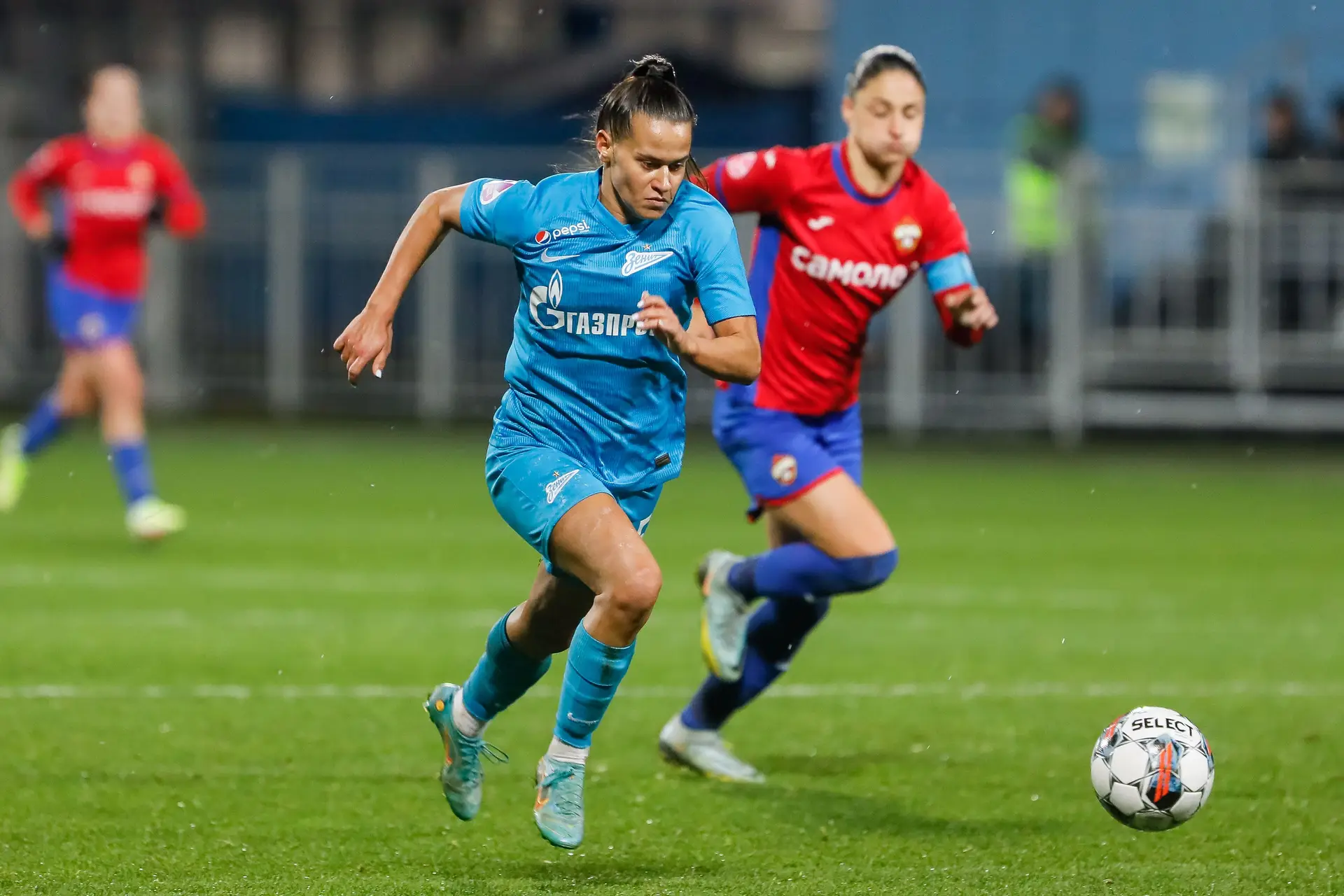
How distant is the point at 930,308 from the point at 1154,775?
13.5m

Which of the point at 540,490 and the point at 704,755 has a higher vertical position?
the point at 540,490

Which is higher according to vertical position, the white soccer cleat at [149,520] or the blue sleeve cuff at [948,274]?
the blue sleeve cuff at [948,274]

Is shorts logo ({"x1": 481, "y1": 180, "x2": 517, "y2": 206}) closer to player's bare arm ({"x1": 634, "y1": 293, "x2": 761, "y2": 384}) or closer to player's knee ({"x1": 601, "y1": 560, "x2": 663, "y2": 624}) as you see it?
player's bare arm ({"x1": 634, "y1": 293, "x2": 761, "y2": 384})

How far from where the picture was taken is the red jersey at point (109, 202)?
472 inches

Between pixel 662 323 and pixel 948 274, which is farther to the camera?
pixel 948 274

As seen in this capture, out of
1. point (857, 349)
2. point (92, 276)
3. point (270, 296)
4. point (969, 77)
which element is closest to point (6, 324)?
point (270, 296)

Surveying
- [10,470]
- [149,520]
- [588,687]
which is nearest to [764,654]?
[588,687]

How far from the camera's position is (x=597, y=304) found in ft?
17.5

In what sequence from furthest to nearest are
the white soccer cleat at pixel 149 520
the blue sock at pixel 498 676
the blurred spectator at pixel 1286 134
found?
the blurred spectator at pixel 1286 134 < the white soccer cleat at pixel 149 520 < the blue sock at pixel 498 676

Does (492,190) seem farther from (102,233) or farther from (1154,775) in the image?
(102,233)

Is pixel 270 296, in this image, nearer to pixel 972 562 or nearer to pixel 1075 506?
pixel 1075 506

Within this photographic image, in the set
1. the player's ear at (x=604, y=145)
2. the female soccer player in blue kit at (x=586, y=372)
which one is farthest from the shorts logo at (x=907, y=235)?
the player's ear at (x=604, y=145)

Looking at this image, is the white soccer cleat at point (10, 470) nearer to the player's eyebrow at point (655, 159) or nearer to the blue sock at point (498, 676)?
the blue sock at point (498, 676)

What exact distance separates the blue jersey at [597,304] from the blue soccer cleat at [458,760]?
0.78 meters
